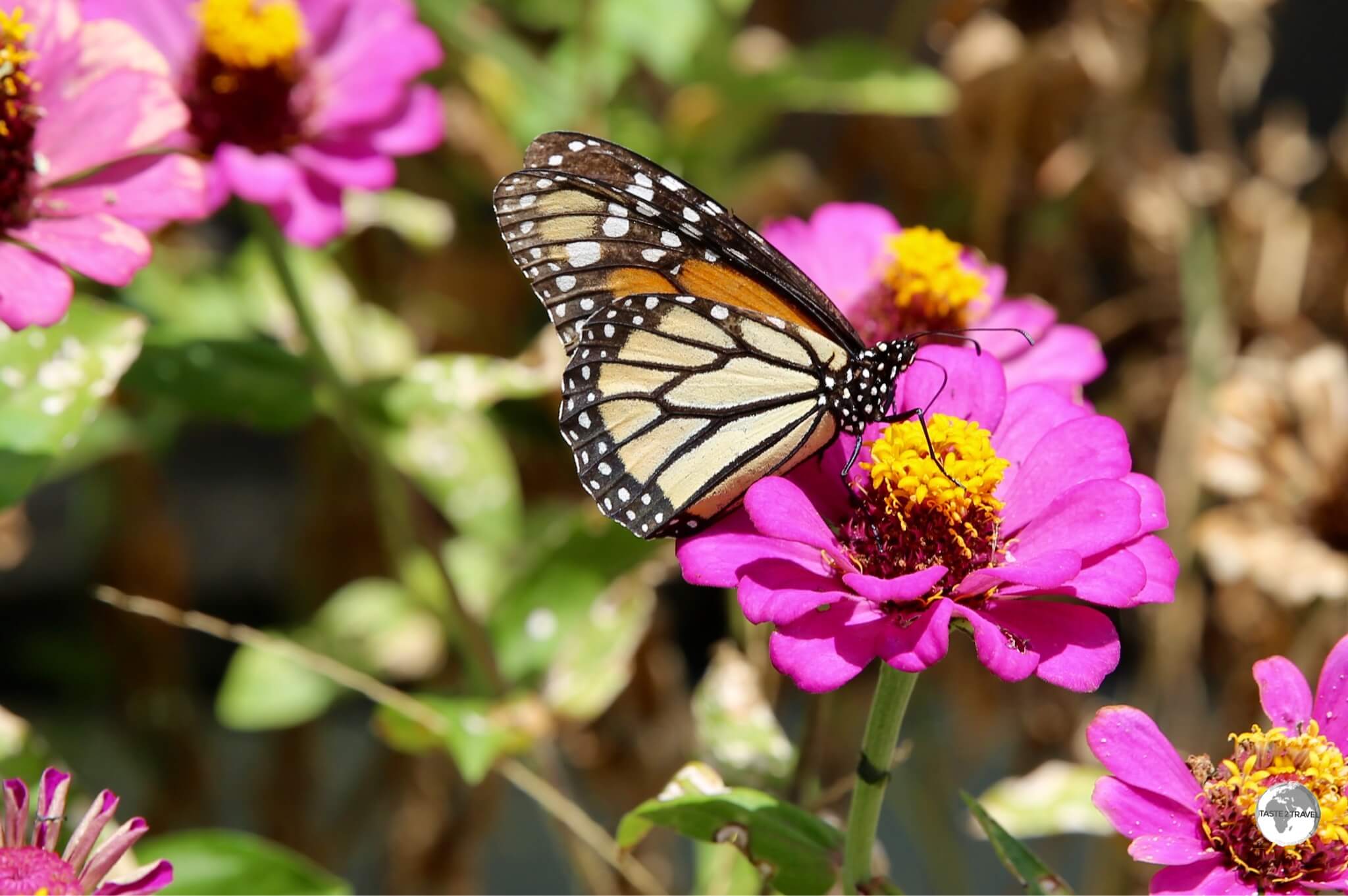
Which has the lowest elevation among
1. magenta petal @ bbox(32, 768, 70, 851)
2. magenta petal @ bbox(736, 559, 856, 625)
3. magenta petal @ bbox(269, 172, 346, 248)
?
magenta petal @ bbox(32, 768, 70, 851)

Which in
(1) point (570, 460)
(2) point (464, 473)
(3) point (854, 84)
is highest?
(3) point (854, 84)

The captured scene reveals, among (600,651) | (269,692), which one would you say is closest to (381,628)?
(269,692)

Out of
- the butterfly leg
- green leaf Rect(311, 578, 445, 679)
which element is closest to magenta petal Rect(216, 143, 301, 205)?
the butterfly leg

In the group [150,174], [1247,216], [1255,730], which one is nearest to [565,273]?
[150,174]

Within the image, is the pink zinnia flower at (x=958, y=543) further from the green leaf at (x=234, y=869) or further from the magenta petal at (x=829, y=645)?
the green leaf at (x=234, y=869)

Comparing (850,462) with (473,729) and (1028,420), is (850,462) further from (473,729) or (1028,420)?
(473,729)

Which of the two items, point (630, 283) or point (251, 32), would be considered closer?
point (630, 283)

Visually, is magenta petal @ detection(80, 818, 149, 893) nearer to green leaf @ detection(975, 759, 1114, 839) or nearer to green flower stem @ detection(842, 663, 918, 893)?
green flower stem @ detection(842, 663, 918, 893)
